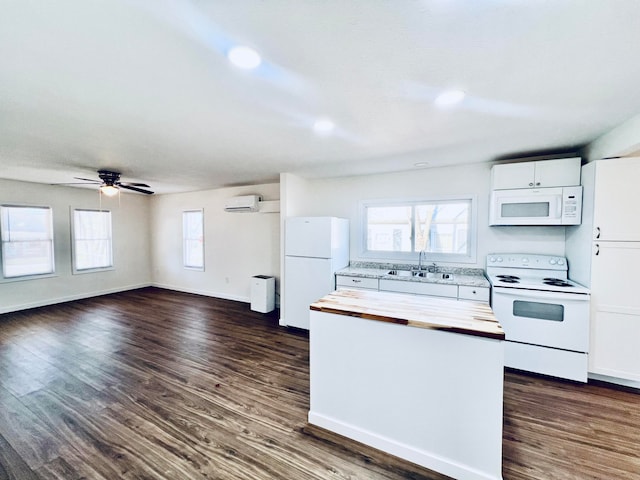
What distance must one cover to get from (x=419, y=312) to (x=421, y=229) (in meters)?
2.43

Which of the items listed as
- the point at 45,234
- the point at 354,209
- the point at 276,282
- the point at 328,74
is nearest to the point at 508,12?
the point at 328,74

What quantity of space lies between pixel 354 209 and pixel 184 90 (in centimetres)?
310

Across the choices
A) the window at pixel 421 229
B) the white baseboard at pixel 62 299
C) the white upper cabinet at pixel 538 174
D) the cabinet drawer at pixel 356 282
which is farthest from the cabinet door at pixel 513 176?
the white baseboard at pixel 62 299

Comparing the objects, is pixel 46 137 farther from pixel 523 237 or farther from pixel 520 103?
pixel 523 237

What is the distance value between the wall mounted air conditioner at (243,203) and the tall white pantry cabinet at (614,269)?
476 centimetres

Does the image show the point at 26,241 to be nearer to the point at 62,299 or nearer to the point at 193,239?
the point at 62,299

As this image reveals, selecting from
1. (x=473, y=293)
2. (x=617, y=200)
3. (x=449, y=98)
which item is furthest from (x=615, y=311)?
(x=449, y=98)

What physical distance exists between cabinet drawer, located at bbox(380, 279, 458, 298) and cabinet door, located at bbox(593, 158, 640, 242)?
1.45 m

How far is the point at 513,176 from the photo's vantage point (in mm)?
3143

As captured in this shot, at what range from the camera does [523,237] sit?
133 inches

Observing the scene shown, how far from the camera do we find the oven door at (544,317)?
262 cm

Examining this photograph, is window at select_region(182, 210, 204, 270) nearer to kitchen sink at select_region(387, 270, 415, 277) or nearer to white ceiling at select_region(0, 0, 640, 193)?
white ceiling at select_region(0, 0, 640, 193)

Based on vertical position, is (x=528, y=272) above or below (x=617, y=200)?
below

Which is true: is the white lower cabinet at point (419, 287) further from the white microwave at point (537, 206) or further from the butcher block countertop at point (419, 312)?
the butcher block countertop at point (419, 312)
